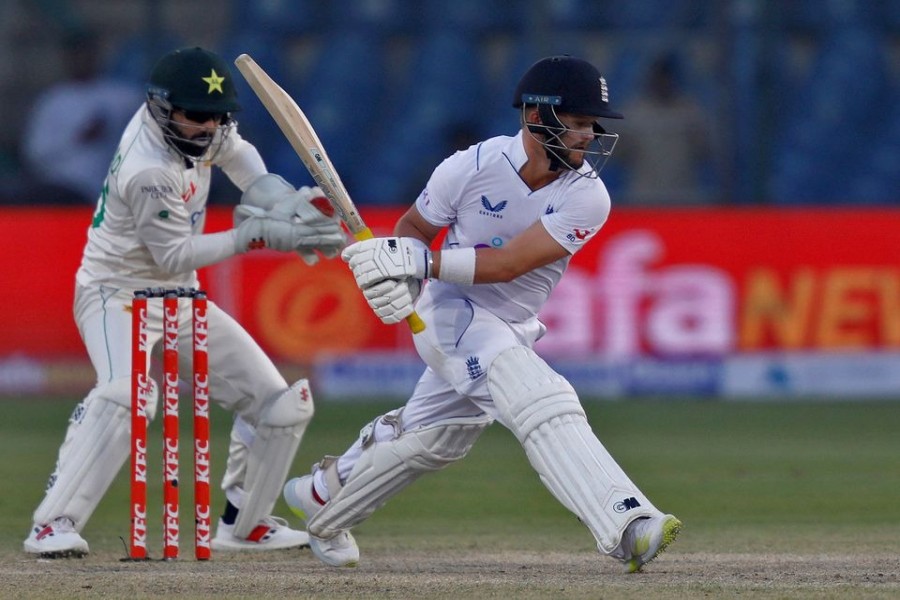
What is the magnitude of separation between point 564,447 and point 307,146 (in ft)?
4.21

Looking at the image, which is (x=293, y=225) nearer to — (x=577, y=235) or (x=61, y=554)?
(x=577, y=235)

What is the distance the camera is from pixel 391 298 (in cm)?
468

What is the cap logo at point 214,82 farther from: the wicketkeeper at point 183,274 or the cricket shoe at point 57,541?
the cricket shoe at point 57,541

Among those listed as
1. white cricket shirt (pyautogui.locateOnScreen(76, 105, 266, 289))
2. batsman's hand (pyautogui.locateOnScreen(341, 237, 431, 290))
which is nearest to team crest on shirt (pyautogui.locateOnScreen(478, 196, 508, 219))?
batsman's hand (pyautogui.locateOnScreen(341, 237, 431, 290))

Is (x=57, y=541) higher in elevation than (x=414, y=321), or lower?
lower

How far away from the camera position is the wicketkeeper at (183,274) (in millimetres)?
5293

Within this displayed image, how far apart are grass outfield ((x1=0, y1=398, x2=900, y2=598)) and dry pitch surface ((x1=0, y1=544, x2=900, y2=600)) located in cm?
2

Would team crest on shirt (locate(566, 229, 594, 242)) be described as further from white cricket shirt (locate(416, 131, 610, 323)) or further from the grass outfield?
the grass outfield

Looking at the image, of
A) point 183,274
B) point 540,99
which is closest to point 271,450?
point 183,274

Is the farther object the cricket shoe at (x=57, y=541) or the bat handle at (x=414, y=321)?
the cricket shoe at (x=57, y=541)

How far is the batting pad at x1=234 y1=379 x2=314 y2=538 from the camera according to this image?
560 cm

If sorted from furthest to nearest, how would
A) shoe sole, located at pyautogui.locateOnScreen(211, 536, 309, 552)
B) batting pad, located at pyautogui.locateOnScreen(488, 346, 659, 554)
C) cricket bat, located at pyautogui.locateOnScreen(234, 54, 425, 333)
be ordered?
shoe sole, located at pyautogui.locateOnScreen(211, 536, 309, 552), cricket bat, located at pyautogui.locateOnScreen(234, 54, 425, 333), batting pad, located at pyautogui.locateOnScreen(488, 346, 659, 554)

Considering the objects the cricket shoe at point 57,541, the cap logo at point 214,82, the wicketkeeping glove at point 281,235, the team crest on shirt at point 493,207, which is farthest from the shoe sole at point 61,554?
the team crest on shirt at point 493,207

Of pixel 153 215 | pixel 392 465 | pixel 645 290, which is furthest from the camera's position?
pixel 645 290
